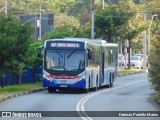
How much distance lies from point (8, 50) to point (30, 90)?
2.95 meters

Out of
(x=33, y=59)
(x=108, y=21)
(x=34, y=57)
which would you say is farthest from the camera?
(x=108, y=21)

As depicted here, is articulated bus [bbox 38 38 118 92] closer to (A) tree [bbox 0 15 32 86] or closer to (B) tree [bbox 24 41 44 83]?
(A) tree [bbox 0 15 32 86]

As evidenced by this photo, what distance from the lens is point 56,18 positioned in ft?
305

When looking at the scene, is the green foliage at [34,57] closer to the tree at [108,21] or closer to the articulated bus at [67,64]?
the articulated bus at [67,64]

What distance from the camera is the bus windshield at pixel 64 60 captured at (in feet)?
118

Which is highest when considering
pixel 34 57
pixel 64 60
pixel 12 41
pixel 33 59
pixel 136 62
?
pixel 12 41

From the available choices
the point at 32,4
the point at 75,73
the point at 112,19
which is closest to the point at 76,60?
the point at 75,73

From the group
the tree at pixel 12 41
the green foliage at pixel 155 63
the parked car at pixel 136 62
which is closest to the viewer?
the green foliage at pixel 155 63

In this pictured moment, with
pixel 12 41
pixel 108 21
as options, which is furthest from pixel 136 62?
pixel 12 41

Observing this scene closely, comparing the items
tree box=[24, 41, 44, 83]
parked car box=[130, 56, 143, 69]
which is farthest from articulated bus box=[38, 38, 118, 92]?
parked car box=[130, 56, 143, 69]

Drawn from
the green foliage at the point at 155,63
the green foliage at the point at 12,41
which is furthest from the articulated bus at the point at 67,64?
the green foliage at the point at 155,63

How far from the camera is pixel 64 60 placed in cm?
3600

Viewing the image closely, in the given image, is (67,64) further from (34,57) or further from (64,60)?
(34,57)

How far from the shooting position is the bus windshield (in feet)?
118
